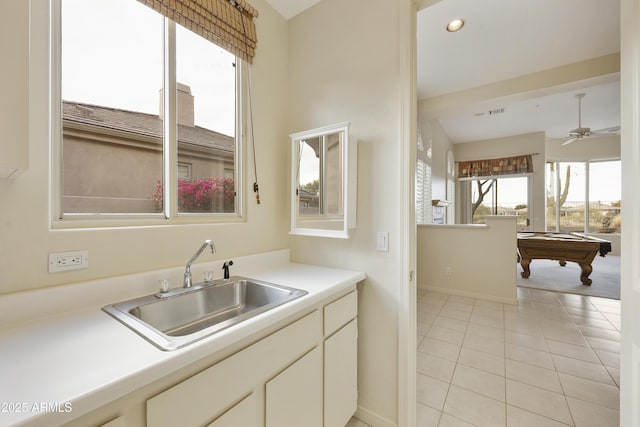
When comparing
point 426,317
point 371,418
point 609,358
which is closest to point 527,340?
point 609,358

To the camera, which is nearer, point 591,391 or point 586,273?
point 591,391

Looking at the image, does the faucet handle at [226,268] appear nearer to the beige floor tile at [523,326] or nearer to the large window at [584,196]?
the beige floor tile at [523,326]

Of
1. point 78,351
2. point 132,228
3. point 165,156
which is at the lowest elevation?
point 78,351

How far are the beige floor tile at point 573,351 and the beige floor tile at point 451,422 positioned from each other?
56.5 inches

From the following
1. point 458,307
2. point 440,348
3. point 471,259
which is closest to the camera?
point 440,348

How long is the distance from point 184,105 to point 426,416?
2.43 metres

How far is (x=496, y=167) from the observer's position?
659 centimetres

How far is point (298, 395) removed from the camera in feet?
3.71

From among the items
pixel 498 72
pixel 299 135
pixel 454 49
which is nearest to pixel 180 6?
pixel 299 135

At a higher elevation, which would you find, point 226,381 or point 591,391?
point 226,381

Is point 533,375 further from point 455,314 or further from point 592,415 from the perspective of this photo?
point 455,314

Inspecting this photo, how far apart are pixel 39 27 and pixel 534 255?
5981 mm

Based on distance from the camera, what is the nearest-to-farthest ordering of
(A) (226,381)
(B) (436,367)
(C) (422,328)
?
(A) (226,381)
(B) (436,367)
(C) (422,328)

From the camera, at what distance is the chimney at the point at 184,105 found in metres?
1.51
